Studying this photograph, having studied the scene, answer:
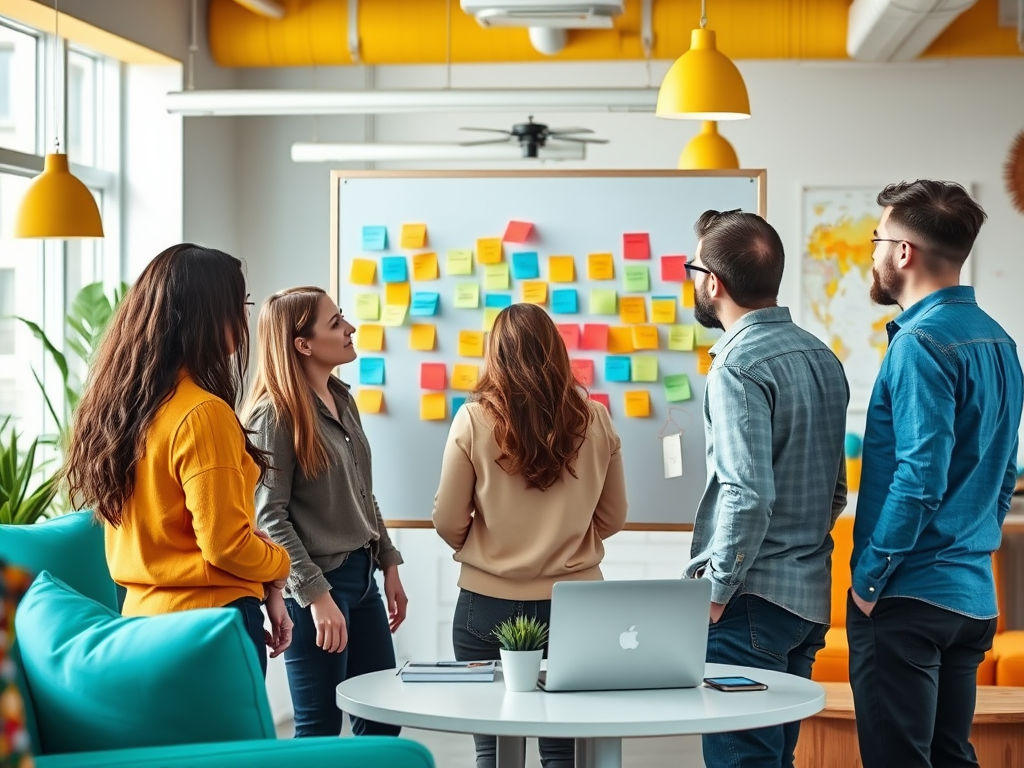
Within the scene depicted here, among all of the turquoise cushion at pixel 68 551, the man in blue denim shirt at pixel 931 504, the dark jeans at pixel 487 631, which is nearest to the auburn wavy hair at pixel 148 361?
the turquoise cushion at pixel 68 551

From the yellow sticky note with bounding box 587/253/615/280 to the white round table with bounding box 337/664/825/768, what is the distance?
5.62 feet

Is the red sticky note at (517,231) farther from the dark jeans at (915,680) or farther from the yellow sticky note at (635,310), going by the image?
the dark jeans at (915,680)

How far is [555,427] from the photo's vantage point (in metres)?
2.80

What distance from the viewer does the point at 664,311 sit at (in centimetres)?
365

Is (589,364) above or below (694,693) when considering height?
above

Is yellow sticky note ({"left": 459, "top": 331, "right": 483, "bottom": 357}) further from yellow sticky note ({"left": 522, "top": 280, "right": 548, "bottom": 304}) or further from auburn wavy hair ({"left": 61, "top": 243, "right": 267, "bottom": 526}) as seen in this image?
auburn wavy hair ({"left": 61, "top": 243, "right": 267, "bottom": 526})

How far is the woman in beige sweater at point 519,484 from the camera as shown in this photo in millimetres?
2805

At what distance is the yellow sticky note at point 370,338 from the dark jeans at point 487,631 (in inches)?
42.4

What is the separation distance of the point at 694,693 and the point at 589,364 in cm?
173

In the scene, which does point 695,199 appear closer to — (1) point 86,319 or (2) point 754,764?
(2) point 754,764

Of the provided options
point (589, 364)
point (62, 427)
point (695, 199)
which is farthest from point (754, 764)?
point (62, 427)

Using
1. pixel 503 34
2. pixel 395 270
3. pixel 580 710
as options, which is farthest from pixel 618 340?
pixel 503 34

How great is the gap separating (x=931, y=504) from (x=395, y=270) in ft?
6.35

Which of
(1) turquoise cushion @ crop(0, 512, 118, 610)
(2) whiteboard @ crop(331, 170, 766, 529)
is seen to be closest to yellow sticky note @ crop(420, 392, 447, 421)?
(2) whiteboard @ crop(331, 170, 766, 529)
